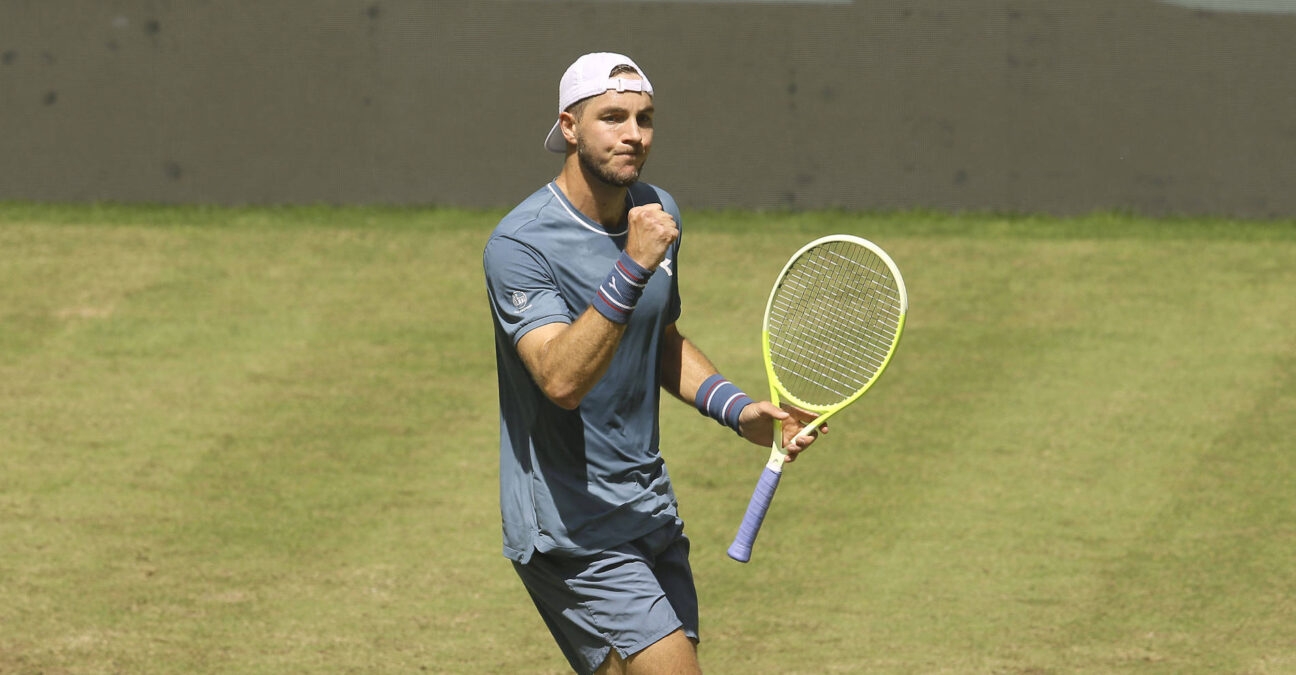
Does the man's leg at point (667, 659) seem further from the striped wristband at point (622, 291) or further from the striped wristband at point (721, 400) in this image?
the striped wristband at point (622, 291)

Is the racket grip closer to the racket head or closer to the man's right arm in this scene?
the racket head

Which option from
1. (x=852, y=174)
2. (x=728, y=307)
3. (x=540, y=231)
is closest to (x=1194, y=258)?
(x=852, y=174)

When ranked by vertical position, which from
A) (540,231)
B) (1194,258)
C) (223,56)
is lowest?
(1194,258)

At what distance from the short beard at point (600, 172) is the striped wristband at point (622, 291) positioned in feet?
1.35

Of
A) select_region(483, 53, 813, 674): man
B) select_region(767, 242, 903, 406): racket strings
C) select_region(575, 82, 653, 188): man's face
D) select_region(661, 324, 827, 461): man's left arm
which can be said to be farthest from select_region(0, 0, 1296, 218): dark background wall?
select_region(575, 82, 653, 188): man's face

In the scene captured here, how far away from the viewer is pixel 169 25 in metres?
13.0

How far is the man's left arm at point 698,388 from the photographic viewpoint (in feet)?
16.6

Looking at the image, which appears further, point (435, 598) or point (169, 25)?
point (169, 25)

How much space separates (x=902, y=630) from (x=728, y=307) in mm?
4414

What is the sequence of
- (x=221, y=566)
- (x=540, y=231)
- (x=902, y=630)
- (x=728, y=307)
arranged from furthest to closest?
(x=728, y=307) < (x=221, y=566) < (x=902, y=630) < (x=540, y=231)

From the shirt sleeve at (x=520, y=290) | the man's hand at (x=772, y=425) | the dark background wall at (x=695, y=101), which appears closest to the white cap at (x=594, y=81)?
the shirt sleeve at (x=520, y=290)

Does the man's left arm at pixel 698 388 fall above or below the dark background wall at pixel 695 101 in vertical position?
above

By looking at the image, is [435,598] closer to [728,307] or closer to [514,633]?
[514,633]

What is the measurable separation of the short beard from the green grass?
2747mm
